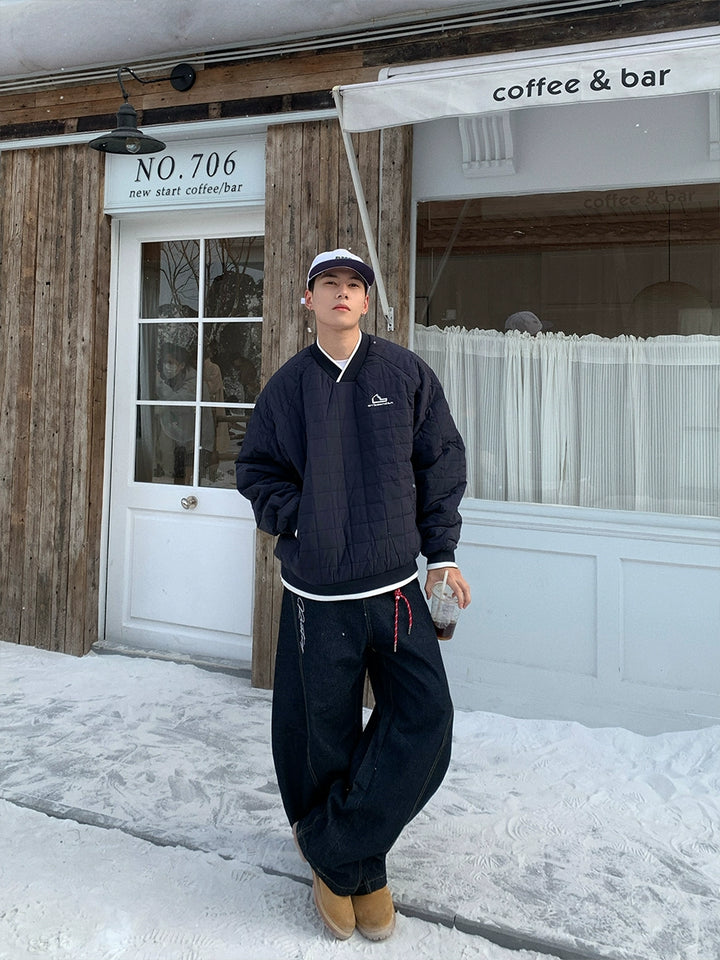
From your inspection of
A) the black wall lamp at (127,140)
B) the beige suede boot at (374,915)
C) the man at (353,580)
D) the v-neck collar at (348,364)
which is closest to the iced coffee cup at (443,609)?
the man at (353,580)

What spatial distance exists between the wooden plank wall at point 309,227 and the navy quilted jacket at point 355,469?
1829mm

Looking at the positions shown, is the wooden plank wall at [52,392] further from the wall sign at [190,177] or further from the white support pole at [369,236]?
the white support pole at [369,236]

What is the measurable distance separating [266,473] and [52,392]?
10.0 feet

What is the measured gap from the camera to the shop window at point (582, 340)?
4.01m

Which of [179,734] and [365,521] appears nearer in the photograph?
[365,521]

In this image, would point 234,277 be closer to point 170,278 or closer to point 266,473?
point 170,278

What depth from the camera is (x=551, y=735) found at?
3953 mm

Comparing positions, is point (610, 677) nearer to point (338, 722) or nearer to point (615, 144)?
point (338, 722)

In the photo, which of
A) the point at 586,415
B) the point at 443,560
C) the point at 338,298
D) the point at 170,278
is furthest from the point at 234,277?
the point at 443,560

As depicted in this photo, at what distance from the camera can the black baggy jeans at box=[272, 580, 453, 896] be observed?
7.74ft

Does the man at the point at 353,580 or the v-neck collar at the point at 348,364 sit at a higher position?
the v-neck collar at the point at 348,364

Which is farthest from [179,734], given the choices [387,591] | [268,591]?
[387,591]

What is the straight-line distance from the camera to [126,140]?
414cm

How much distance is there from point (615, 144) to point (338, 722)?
3.12 metres
